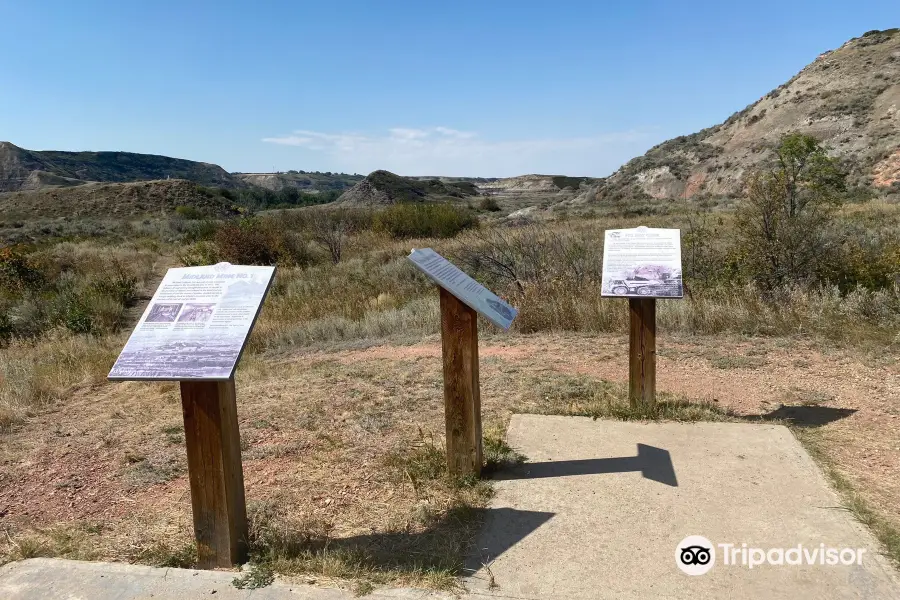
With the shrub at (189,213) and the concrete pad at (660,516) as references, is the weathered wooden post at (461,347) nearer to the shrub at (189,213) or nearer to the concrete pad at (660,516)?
the concrete pad at (660,516)

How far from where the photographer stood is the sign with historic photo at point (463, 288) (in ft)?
11.3

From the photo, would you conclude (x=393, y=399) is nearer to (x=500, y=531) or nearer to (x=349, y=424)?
(x=349, y=424)

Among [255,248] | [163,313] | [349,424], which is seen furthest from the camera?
[255,248]

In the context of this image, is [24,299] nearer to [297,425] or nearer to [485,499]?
[297,425]

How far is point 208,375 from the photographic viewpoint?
269 centimetres

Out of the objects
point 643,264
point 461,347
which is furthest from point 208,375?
point 643,264

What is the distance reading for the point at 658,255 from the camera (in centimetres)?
476

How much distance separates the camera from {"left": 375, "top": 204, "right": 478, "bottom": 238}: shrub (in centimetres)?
2359

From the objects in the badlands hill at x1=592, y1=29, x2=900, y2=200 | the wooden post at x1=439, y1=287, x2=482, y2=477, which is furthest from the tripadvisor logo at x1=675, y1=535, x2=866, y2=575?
the badlands hill at x1=592, y1=29, x2=900, y2=200

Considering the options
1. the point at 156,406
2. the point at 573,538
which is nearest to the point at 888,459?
the point at 573,538

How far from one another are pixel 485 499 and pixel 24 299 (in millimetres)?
11847

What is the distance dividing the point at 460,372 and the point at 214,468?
4.67 feet

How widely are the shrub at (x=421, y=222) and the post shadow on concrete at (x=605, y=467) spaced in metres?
19.5

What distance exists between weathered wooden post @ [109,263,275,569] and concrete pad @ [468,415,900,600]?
1.21 metres
